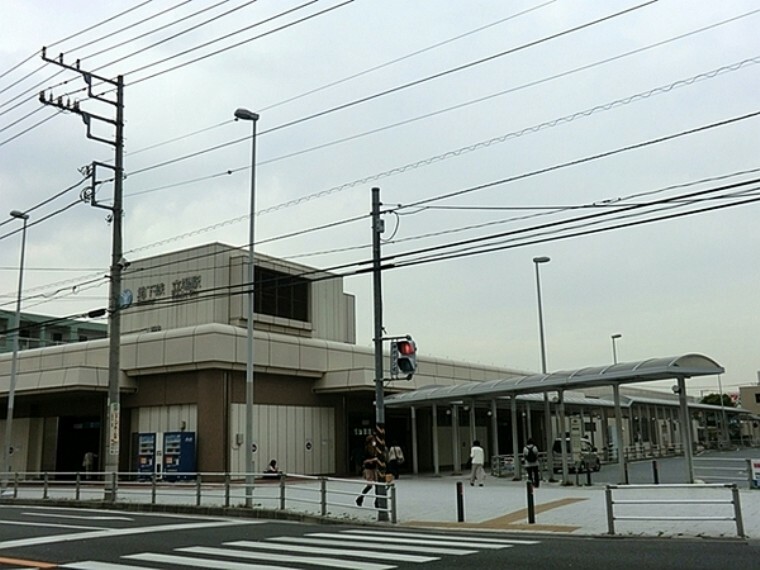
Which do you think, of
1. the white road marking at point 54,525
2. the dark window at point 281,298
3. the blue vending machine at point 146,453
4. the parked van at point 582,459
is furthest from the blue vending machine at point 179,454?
the parked van at point 582,459

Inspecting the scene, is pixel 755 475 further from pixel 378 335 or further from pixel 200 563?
pixel 200 563

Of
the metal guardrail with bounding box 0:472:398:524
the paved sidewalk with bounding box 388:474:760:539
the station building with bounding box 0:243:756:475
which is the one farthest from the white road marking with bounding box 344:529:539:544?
the station building with bounding box 0:243:756:475

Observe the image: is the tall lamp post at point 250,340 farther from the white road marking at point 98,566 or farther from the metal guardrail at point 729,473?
the metal guardrail at point 729,473

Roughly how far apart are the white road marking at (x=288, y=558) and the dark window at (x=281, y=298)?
23.2m

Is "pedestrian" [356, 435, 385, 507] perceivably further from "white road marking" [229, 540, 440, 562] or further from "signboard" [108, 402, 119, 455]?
"signboard" [108, 402, 119, 455]

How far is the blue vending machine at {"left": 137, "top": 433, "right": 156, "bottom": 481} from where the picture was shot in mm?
32375

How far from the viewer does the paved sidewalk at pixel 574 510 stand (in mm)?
15195

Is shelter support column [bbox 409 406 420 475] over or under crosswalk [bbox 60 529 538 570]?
over

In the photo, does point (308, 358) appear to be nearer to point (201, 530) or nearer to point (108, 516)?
point (108, 516)

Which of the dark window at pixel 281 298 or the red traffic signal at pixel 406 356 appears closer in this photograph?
the red traffic signal at pixel 406 356

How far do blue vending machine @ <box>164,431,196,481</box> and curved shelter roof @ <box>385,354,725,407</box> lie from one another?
9.74 metres

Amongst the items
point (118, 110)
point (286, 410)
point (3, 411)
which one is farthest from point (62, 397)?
point (118, 110)

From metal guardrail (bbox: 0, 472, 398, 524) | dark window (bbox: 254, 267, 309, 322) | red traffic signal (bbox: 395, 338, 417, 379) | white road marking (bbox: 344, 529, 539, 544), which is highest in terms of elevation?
dark window (bbox: 254, 267, 309, 322)

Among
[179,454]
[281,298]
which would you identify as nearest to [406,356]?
[179,454]
